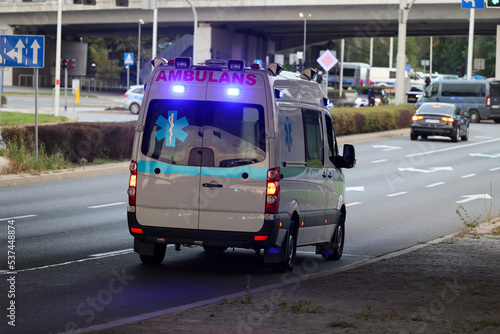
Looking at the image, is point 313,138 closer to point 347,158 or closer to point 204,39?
point 347,158

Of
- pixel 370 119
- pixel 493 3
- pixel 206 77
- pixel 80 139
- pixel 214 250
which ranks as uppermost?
pixel 493 3

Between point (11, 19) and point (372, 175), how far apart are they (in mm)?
60317

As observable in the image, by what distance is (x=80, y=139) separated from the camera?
24.3m

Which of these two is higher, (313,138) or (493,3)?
(493,3)

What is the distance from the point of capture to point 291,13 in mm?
68562

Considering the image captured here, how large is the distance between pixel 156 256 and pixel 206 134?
69.5 inches

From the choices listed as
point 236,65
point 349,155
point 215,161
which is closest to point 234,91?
point 236,65

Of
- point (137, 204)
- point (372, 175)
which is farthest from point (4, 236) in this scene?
point (372, 175)

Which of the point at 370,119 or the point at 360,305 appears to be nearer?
the point at 360,305

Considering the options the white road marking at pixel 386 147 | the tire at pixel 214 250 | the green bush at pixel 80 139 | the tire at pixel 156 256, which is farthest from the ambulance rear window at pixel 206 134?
the white road marking at pixel 386 147

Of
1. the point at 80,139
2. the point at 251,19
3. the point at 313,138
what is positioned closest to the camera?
the point at 313,138

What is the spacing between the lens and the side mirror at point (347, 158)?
39.9 ft

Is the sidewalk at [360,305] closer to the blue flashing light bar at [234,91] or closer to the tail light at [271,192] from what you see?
the tail light at [271,192]

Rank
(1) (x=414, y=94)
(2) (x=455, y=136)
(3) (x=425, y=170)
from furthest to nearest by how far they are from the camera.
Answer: (1) (x=414, y=94) < (2) (x=455, y=136) < (3) (x=425, y=170)
